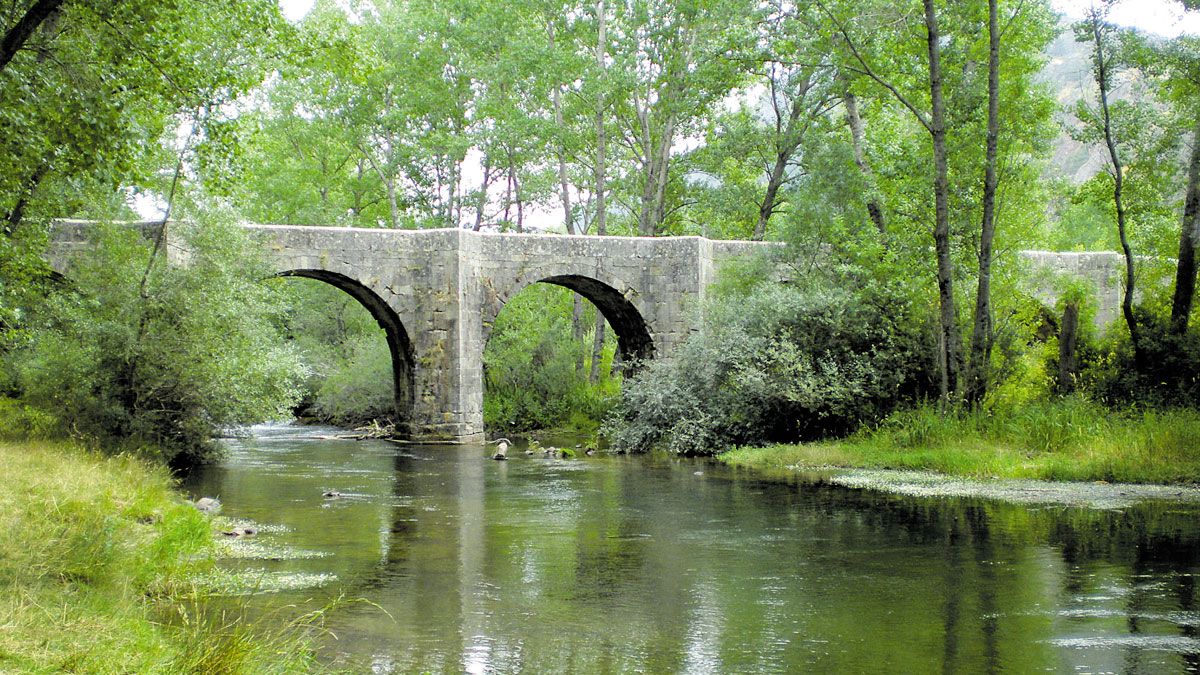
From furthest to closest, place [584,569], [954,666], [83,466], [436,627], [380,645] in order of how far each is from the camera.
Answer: [83,466] → [584,569] → [436,627] → [380,645] → [954,666]

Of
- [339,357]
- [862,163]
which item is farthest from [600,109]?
[339,357]

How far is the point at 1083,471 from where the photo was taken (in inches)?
525

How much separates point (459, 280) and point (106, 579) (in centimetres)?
1581

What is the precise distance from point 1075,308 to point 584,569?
11132mm

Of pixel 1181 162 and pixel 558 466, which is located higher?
pixel 1181 162

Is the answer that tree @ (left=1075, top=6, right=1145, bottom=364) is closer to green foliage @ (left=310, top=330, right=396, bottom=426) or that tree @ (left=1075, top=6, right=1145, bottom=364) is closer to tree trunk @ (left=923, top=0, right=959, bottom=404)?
tree trunk @ (left=923, top=0, right=959, bottom=404)

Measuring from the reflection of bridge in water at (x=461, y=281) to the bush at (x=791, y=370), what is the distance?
2508 millimetres

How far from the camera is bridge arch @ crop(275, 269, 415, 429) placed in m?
22.3

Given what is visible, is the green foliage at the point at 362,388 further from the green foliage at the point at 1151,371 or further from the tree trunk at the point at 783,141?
the green foliage at the point at 1151,371

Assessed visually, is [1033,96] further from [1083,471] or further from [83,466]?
[83,466]

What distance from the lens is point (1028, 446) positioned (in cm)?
1484

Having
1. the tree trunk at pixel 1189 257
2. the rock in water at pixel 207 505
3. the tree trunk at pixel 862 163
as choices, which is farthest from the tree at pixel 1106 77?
the rock in water at pixel 207 505

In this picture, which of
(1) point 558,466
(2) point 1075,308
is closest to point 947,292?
(2) point 1075,308

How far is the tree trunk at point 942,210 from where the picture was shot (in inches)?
638
